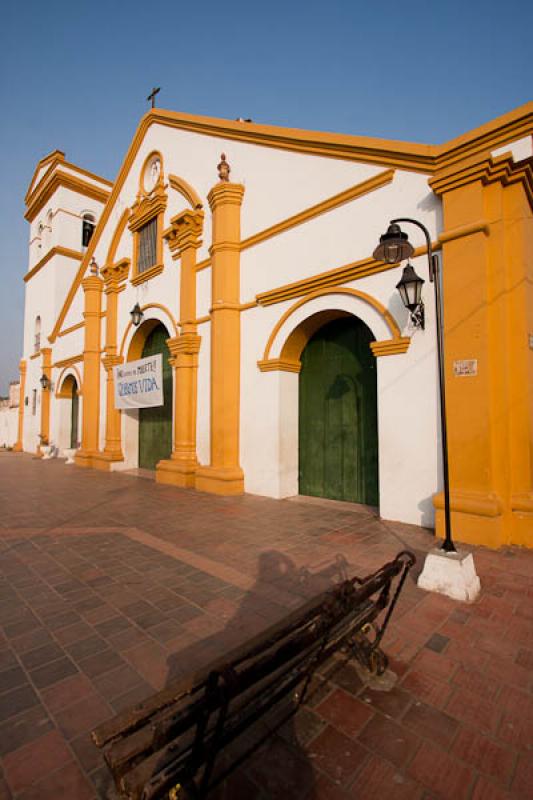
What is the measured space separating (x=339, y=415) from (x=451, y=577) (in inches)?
158

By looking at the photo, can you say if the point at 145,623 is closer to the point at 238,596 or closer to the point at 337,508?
the point at 238,596

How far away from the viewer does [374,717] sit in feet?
6.64

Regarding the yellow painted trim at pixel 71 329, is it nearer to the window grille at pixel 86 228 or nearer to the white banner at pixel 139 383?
the white banner at pixel 139 383

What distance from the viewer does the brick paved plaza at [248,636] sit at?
5.65 feet

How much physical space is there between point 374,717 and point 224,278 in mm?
7604

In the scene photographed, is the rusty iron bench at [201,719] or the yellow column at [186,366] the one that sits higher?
the yellow column at [186,366]

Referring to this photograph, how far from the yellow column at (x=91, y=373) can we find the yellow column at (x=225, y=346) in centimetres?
618

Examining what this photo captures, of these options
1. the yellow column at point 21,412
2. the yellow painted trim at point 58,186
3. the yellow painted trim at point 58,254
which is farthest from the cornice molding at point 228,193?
the yellow column at point 21,412

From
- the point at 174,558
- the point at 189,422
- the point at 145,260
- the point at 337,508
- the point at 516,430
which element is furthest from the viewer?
the point at 145,260

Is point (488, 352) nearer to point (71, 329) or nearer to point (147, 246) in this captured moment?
point (147, 246)

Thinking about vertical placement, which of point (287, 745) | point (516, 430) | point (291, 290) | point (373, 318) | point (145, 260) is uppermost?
point (145, 260)

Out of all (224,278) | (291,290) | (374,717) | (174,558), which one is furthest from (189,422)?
(374,717)

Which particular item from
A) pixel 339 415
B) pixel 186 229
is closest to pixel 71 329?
pixel 186 229

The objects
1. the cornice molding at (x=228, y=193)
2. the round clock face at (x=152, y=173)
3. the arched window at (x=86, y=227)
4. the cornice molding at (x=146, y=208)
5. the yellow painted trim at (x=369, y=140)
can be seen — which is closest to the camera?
the yellow painted trim at (x=369, y=140)
